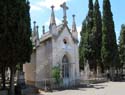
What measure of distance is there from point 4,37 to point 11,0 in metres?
3.01

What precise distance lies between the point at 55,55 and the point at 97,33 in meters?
13.3

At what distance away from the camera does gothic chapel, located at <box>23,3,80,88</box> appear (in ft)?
105

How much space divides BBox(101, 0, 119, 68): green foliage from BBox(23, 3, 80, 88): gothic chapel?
706cm

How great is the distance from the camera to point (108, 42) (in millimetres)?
40406

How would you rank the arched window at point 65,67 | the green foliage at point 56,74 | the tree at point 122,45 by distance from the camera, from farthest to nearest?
the tree at point 122,45 → the arched window at point 65,67 → the green foliage at point 56,74

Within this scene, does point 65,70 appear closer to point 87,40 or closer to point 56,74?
point 56,74

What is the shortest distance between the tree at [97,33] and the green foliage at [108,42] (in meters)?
2.00

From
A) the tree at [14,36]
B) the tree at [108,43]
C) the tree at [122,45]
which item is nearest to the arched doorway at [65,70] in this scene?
the tree at [108,43]

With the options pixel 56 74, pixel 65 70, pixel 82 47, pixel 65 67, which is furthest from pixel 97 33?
pixel 56 74

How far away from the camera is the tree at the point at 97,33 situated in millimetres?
42566

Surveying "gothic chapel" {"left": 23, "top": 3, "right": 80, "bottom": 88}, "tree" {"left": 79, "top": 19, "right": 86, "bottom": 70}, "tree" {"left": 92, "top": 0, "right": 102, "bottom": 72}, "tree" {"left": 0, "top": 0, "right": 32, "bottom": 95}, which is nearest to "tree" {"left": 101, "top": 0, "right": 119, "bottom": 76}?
"tree" {"left": 92, "top": 0, "right": 102, "bottom": 72}

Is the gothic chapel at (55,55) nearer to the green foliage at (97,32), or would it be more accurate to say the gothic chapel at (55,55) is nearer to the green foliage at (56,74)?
the green foliage at (56,74)

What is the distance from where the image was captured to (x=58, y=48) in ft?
106

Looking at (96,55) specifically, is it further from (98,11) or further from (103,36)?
(98,11)
